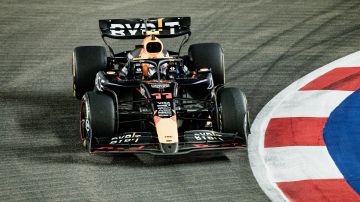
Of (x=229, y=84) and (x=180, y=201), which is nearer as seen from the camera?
(x=180, y=201)

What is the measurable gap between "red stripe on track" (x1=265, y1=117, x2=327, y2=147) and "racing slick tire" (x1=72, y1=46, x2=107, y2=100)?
2.28 meters

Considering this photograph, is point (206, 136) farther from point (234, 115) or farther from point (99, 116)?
point (99, 116)

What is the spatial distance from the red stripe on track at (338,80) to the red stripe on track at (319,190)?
3055mm

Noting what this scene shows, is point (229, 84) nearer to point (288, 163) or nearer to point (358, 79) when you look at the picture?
point (358, 79)

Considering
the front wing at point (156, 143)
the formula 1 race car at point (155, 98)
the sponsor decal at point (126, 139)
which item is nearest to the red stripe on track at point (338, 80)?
the formula 1 race car at point (155, 98)

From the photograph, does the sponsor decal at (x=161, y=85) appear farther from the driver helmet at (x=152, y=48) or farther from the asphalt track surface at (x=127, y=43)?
the driver helmet at (x=152, y=48)

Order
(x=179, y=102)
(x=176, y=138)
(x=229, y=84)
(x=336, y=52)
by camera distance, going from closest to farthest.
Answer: (x=176, y=138) < (x=179, y=102) < (x=229, y=84) < (x=336, y=52)

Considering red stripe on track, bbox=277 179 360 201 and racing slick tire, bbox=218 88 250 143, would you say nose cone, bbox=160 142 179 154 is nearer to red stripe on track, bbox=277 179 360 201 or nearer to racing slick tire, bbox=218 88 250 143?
racing slick tire, bbox=218 88 250 143

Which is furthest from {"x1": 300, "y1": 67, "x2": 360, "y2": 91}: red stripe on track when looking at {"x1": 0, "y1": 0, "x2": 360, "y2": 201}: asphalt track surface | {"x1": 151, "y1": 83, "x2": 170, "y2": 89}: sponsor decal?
{"x1": 151, "y1": 83, "x2": 170, "y2": 89}: sponsor decal

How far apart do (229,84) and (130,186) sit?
12.3 ft

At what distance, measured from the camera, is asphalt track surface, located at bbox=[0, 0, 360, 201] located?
895cm

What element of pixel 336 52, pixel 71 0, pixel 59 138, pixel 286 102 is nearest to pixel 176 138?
pixel 59 138

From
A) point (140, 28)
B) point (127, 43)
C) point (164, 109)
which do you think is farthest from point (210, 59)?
point (127, 43)

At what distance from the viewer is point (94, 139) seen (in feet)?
30.9
